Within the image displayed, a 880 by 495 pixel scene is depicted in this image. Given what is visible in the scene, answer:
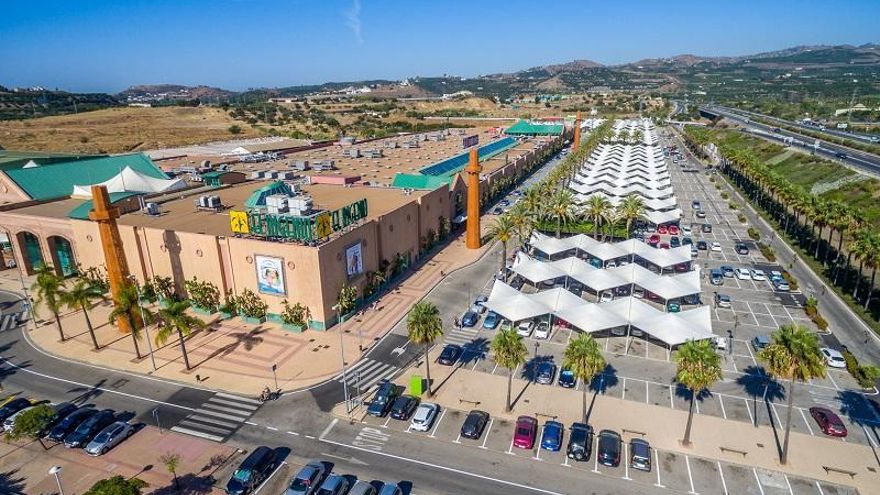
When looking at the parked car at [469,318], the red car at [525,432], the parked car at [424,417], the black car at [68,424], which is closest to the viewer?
the red car at [525,432]

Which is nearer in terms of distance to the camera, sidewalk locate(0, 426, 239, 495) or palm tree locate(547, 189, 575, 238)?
sidewalk locate(0, 426, 239, 495)

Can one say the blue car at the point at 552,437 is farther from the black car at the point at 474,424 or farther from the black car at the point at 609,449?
the black car at the point at 474,424

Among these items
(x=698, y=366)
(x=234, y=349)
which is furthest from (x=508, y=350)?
(x=234, y=349)

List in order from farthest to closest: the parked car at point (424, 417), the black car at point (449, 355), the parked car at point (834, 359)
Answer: the black car at point (449, 355), the parked car at point (834, 359), the parked car at point (424, 417)

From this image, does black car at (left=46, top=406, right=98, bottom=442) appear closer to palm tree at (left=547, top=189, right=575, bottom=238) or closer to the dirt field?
palm tree at (left=547, top=189, right=575, bottom=238)

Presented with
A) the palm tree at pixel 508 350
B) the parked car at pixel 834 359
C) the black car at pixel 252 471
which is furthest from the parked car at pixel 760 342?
the black car at pixel 252 471

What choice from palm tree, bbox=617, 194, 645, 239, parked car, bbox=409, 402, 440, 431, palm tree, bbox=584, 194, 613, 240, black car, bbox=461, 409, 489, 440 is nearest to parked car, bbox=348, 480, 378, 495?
parked car, bbox=409, 402, 440, 431

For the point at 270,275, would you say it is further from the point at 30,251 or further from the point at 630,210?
the point at 630,210
